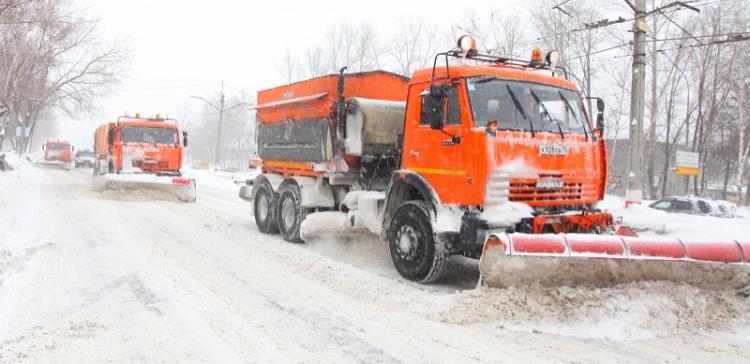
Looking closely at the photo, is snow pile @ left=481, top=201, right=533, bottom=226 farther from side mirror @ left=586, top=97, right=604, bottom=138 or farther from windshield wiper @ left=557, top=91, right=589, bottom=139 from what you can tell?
side mirror @ left=586, top=97, right=604, bottom=138

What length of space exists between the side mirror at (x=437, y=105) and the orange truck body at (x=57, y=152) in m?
45.8

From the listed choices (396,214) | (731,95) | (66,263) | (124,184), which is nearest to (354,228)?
(396,214)

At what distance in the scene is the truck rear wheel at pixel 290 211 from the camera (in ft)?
31.9

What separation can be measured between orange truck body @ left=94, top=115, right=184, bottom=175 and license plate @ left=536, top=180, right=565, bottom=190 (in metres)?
13.7

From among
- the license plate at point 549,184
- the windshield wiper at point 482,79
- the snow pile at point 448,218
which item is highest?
the windshield wiper at point 482,79

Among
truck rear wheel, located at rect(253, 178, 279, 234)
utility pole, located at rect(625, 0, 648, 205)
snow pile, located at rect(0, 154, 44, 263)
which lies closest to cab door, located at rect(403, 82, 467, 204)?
truck rear wheel, located at rect(253, 178, 279, 234)

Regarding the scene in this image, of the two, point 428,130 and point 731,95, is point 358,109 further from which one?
point 731,95

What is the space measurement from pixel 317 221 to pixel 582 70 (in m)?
30.6

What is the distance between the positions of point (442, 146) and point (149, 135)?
13.8 m

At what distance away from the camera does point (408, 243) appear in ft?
22.8

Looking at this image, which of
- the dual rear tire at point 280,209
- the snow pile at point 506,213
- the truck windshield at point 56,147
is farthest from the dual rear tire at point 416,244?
the truck windshield at point 56,147

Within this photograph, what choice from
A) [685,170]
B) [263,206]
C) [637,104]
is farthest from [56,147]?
[637,104]

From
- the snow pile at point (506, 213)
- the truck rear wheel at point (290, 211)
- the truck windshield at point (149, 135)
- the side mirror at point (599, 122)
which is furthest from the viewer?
the truck windshield at point (149, 135)

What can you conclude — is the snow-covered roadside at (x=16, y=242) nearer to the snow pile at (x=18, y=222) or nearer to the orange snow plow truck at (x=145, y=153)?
the snow pile at (x=18, y=222)
